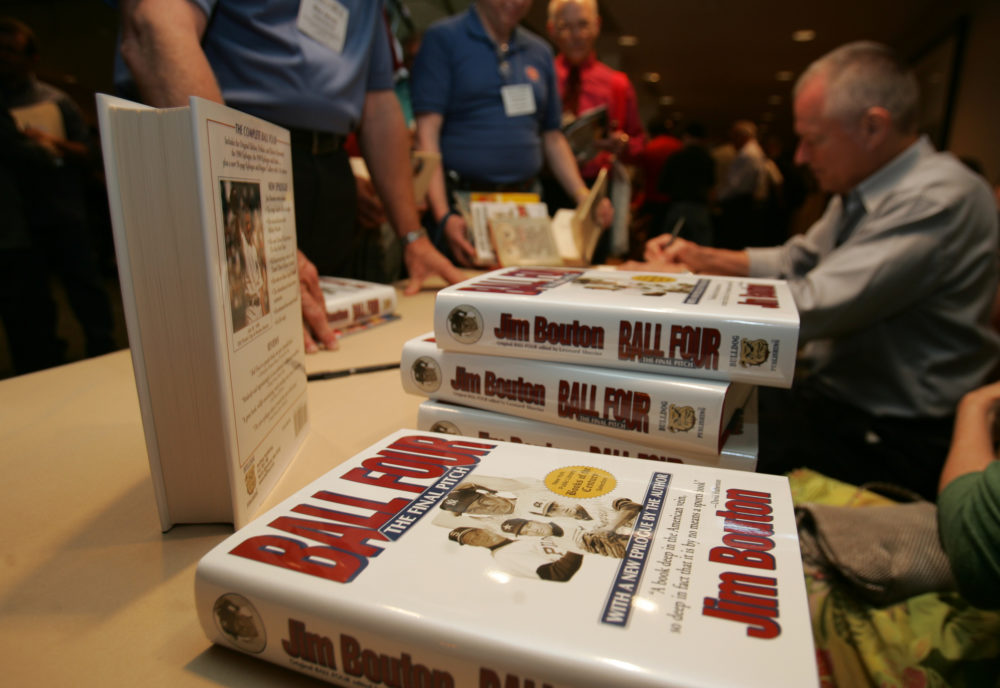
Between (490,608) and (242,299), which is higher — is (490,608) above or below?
below

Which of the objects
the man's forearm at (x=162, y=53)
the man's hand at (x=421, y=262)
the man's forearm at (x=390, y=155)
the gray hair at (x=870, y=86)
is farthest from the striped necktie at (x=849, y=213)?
the man's forearm at (x=162, y=53)

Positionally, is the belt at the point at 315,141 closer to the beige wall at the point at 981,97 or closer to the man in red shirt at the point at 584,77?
the man in red shirt at the point at 584,77

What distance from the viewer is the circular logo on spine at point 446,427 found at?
553mm

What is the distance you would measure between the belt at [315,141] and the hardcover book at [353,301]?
0.97ft

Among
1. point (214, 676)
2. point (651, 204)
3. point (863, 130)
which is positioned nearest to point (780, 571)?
point (214, 676)

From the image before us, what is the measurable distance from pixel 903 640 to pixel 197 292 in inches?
30.0

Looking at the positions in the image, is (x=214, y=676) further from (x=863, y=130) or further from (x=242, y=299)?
(x=863, y=130)

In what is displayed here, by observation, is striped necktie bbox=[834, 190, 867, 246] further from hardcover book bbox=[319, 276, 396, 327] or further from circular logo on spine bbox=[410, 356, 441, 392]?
circular logo on spine bbox=[410, 356, 441, 392]

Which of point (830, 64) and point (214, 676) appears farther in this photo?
point (830, 64)

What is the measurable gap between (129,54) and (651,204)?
4.25 m

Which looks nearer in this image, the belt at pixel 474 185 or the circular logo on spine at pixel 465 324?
the circular logo on spine at pixel 465 324

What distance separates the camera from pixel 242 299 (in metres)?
0.41

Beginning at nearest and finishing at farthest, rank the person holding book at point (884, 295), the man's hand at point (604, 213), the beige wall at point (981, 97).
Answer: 1. the person holding book at point (884, 295)
2. the man's hand at point (604, 213)
3. the beige wall at point (981, 97)

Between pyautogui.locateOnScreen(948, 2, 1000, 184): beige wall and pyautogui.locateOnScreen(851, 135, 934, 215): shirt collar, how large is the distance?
442 centimetres
